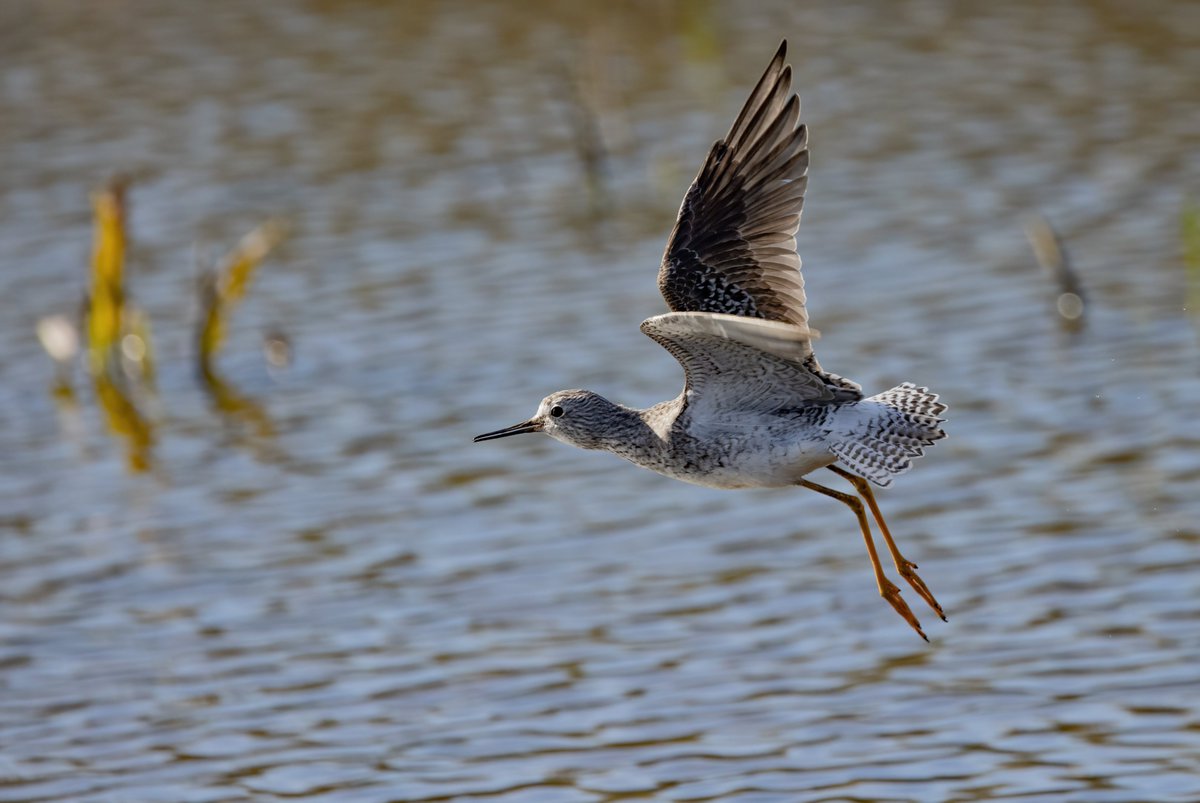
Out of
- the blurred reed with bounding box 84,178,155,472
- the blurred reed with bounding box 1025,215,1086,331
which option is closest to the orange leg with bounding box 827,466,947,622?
the blurred reed with bounding box 1025,215,1086,331

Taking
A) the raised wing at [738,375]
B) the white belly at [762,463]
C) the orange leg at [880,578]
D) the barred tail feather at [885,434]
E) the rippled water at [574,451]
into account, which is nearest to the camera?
the raised wing at [738,375]

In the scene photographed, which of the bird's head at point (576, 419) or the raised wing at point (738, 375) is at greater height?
the raised wing at point (738, 375)

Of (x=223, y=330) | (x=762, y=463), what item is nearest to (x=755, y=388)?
(x=762, y=463)

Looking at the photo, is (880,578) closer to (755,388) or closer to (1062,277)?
(755,388)

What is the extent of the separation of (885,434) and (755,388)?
0.54 meters

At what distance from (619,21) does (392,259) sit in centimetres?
749

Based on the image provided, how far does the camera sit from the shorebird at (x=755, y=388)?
7781 millimetres

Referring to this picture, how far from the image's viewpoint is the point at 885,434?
307 inches

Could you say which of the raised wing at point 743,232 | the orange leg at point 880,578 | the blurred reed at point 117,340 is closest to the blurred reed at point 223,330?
the blurred reed at point 117,340

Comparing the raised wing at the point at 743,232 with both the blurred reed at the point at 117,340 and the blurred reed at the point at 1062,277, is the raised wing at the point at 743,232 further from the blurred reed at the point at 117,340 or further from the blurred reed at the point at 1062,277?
the blurred reed at the point at 117,340

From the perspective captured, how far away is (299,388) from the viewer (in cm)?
1497

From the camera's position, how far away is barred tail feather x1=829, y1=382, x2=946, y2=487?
772 centimetres

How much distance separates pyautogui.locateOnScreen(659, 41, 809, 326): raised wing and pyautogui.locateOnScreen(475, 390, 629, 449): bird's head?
59 centimetres

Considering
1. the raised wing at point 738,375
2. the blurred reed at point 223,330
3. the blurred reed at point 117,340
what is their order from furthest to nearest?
the blurred reed at point 223,330 < the blurred reed at point 117,340 < the raised wing at point 738,375
